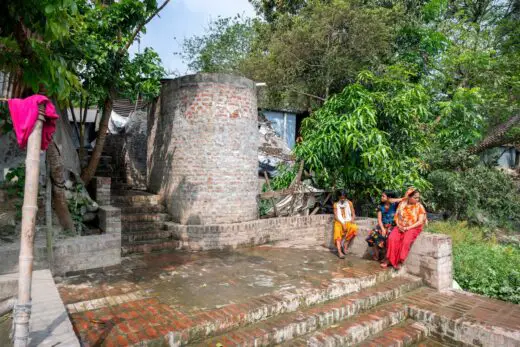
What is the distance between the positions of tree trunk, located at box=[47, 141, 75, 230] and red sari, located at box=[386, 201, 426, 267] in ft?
18.8

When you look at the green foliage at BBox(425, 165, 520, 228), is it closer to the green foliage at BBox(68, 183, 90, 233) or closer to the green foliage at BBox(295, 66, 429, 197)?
the green foliage at BBox(295, 66, 429, 197)

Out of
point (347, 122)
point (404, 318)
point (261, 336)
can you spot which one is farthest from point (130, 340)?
point (347, 122)

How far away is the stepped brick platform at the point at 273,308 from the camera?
150 inches

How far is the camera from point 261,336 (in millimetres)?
3865

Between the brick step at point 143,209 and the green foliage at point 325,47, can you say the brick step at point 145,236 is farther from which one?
the green foliage at point 325,47

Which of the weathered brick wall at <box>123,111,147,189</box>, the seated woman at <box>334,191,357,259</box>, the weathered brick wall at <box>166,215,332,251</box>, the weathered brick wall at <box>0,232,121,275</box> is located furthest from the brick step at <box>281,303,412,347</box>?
the weathered brick wall at <box>123,111,147,189</box>

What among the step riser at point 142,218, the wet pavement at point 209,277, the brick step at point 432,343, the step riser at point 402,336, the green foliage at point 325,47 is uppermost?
the green foliage at point 325,47

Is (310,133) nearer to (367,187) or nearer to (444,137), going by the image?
(367,187)

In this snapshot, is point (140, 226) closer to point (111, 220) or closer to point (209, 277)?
point (111, 220)

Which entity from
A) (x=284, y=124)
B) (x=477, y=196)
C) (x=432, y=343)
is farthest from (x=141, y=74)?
(x=477, y=196)

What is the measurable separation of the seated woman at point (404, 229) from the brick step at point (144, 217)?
4.88 meters

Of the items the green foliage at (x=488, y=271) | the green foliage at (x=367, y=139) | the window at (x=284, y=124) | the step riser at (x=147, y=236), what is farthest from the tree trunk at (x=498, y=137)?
the step riser at (x=147, y=236)

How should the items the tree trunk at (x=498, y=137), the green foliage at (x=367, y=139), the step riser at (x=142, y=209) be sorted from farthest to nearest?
the tree trunk at (x=498, y=137)
the green foliage at (x=367, y=139)
the step riser at (x=142, y=209)

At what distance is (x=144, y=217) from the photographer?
25.6ft
